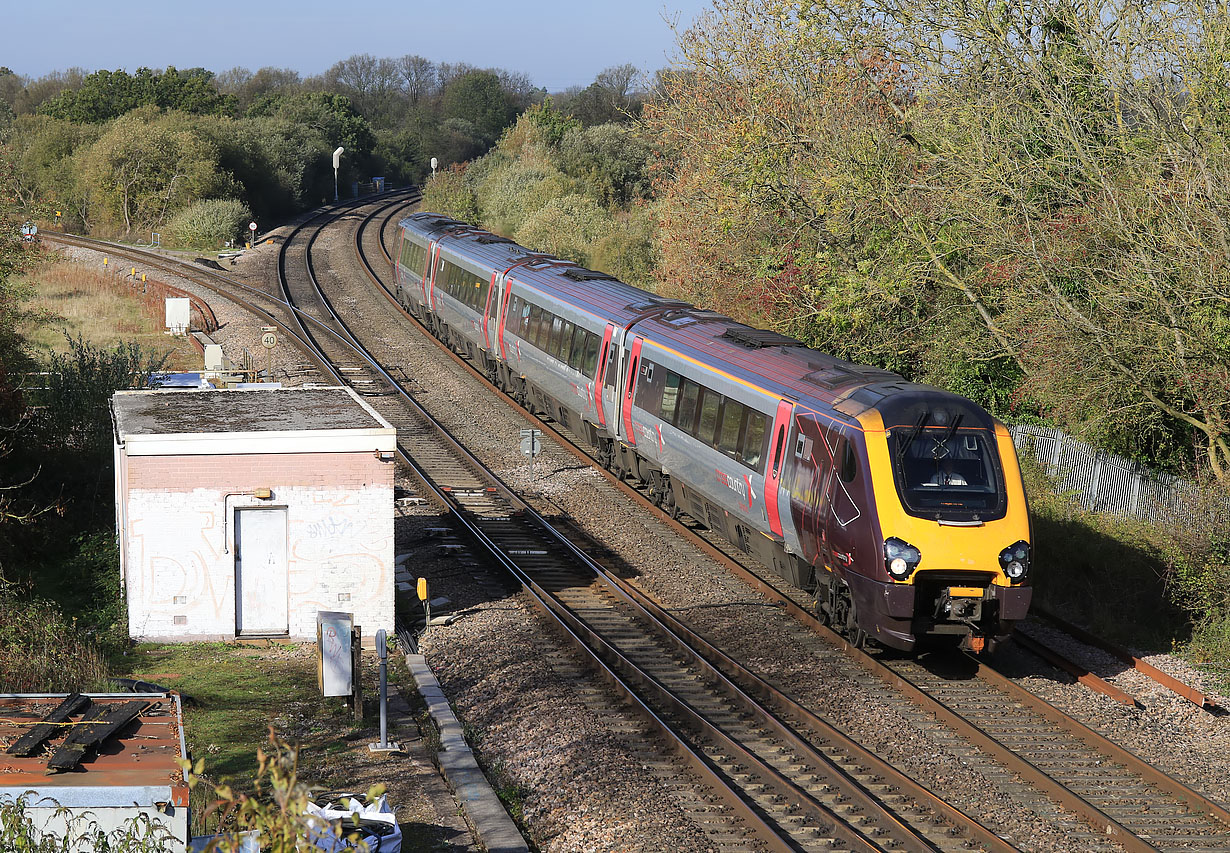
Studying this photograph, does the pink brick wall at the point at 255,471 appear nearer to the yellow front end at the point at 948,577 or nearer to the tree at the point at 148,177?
the yellow front end at the point at 948,577

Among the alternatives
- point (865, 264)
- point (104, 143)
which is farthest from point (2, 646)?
point (104, 143)

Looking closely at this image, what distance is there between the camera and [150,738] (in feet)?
28.6

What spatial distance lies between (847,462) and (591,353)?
884cm

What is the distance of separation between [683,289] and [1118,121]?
14.4 m

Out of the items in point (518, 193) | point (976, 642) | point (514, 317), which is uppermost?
point (518, 193)

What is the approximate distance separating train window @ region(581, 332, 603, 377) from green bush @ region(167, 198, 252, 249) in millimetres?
30611

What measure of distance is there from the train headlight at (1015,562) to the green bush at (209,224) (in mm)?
40950

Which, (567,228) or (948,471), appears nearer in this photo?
(948,471)

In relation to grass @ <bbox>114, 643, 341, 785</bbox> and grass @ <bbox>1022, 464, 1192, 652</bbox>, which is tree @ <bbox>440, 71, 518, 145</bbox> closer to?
grass @ <bbox>1022, 464, 1192, 652</bbox>

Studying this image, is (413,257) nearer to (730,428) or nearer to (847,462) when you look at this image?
(730,428)

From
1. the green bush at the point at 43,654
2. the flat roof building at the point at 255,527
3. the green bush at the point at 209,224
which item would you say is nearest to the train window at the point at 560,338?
the flat roof building at the point at 255,527

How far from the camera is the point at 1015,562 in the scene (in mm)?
12352

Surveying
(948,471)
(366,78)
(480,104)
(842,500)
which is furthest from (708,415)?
(366,78)

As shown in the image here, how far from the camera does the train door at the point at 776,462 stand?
14484 mm
